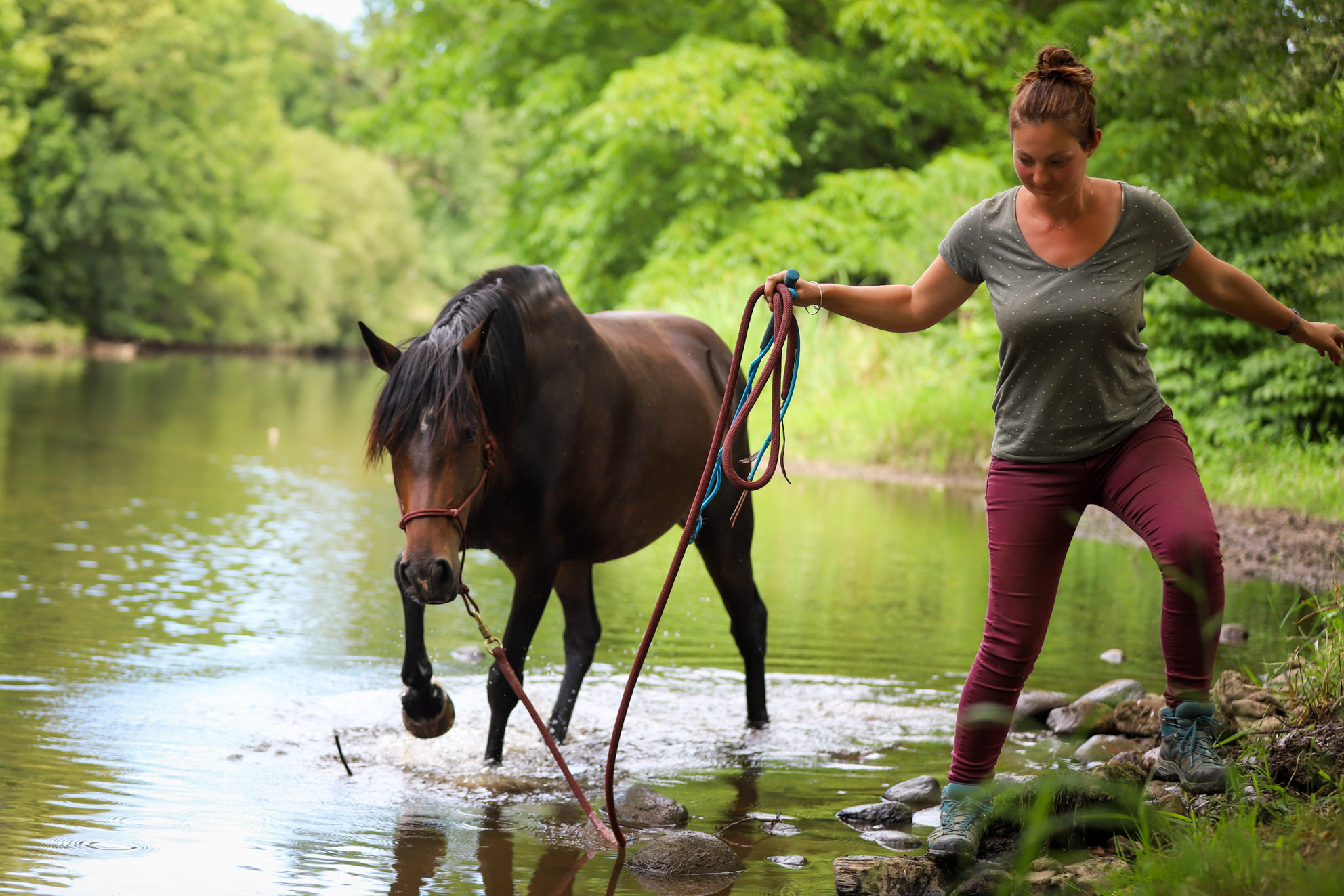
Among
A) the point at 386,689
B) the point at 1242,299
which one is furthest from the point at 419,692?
the point at 1242,299

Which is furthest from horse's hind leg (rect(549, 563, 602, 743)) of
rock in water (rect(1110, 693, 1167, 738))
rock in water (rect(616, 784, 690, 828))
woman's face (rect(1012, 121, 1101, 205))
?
woman's face (rect(1012, 121, 1101, 205))

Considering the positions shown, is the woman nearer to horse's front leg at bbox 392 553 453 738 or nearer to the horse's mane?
the horse's mane

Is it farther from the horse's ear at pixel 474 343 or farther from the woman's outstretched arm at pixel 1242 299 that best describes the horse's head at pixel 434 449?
the woman's outstretched arm at pixel 1242 299

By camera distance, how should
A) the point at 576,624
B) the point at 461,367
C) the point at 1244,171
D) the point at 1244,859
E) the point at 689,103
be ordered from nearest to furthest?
the point at 1244,859 → the point at 461,367 → the point at 576,624 → the point at 1244,171 → the point at 689,103

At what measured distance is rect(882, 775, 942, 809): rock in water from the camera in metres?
4.93

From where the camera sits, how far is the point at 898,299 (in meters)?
4.24

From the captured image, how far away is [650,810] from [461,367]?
1689 mm

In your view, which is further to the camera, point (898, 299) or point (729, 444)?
point (898, 299)

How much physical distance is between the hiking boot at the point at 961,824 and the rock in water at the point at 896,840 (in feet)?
1.69

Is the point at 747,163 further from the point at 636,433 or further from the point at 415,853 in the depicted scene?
the point at 415,853

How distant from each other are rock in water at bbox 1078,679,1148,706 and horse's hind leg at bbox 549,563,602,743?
2285 millimetres

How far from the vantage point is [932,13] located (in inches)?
949

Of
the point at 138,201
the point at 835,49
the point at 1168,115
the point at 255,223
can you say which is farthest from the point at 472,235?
the point at 1168,115

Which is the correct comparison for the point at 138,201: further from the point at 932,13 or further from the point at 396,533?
the point at 396,533
